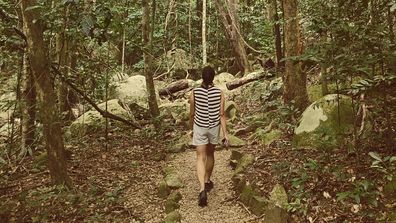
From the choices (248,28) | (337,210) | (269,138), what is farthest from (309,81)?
(248,28)

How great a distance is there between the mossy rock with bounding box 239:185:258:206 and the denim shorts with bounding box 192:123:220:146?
2.63ft

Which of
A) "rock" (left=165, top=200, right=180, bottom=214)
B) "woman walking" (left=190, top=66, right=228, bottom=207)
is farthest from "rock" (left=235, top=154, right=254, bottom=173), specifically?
"rock" (left=165, top=200, right=180, bottom=214)

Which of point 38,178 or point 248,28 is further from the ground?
point 248,28

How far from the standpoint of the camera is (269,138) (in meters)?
7.67

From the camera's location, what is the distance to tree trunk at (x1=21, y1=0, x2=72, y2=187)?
528cm

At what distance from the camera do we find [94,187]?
6.21 meters

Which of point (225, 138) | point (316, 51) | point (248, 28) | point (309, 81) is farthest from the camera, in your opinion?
point (248, 28)

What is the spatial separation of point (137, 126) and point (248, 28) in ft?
35.4

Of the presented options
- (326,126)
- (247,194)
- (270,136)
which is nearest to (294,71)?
(270,136)

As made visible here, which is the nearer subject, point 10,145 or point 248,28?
point 10,145

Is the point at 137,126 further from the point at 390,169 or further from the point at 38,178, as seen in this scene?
the point at 390,169

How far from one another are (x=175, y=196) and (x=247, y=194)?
1.14 m

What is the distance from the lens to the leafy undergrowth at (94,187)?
561 cm

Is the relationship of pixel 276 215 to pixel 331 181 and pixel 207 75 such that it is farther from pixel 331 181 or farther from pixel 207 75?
pixel 207 75
